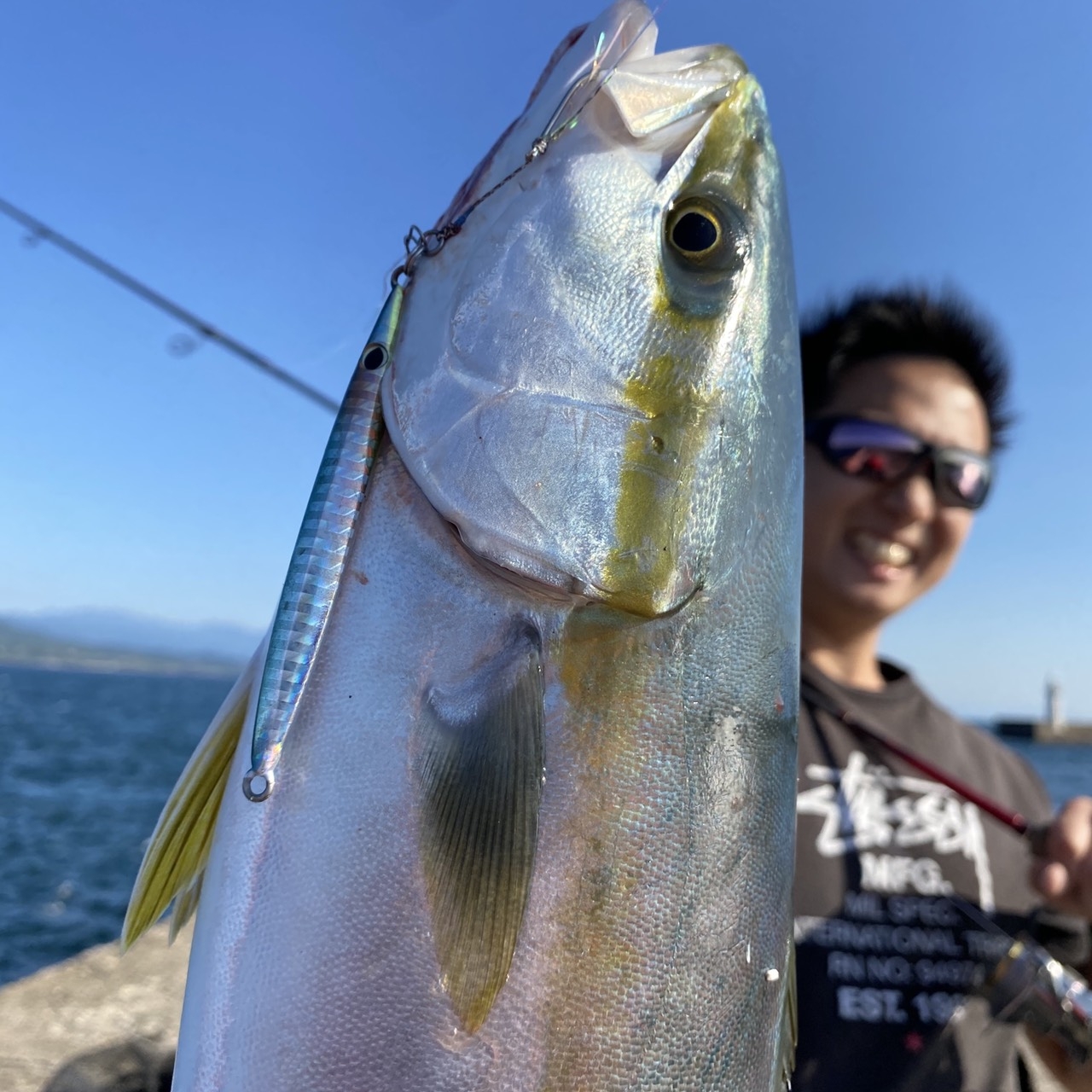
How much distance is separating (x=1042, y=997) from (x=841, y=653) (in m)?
1.02

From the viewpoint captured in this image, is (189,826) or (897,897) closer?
(189,826)

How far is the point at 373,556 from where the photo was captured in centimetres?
96

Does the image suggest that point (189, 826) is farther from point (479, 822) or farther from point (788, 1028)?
point (788, 1028)

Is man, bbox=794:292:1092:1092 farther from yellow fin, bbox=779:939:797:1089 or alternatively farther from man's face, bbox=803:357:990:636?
yellow fin, bbox=779:939:797:1089

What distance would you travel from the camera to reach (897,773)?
232 centimetres

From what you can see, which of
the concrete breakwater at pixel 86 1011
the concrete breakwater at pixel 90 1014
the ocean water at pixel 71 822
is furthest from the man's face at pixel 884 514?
the ocean water at pixel 71 822

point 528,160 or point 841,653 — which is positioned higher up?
point 528,160

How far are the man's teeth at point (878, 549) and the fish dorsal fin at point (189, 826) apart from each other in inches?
75.5

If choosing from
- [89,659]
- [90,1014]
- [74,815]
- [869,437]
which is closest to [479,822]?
[869,437]

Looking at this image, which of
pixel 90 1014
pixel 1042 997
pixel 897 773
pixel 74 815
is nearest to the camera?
pixel 1042 997

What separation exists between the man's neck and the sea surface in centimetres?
406

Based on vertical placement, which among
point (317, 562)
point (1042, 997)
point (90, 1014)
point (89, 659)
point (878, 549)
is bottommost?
point (90, 1014)

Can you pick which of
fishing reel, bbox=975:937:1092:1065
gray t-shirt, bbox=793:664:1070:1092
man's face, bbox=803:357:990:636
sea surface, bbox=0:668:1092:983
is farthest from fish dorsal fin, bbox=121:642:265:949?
sea surface, bbox=0:668:1092:983

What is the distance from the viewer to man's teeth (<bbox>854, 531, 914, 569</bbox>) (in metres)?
2.42
